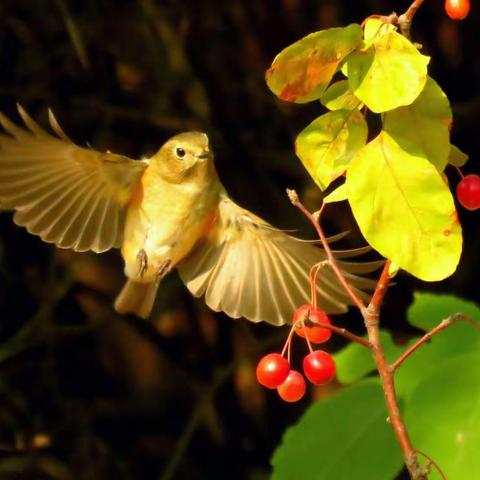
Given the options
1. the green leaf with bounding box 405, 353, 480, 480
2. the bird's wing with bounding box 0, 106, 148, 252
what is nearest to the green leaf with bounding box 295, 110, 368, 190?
the green leaf with bounding box 405, 353, 480, 480

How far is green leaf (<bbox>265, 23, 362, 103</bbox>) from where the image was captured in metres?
0.80

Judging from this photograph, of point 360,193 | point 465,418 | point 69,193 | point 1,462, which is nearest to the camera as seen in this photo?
point 360,193

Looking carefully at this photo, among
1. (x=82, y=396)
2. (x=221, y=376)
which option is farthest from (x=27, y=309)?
(x=221, y=376)

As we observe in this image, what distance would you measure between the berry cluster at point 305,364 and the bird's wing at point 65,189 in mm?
529

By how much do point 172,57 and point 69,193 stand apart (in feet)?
2.72

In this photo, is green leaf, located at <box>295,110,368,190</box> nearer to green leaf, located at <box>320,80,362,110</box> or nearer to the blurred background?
green leaf, located at <box>320,80,362,110</box>

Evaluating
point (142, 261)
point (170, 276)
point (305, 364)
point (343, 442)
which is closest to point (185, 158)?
point (142, 261)

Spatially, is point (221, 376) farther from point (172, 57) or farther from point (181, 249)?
point (181, 249)

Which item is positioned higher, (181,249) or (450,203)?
(450,203)

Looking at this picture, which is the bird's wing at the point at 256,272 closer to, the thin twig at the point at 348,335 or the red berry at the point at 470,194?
the red berry at the point at 470,194

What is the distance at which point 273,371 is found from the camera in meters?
0.97

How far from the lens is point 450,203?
793 millimetres

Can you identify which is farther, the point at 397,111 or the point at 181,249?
the point at 181,249

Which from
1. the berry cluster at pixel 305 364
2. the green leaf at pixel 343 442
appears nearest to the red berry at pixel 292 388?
the berry cluster at pixel 305 364
